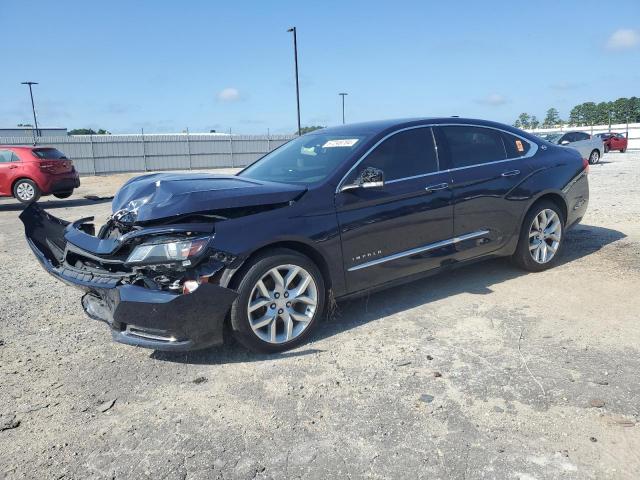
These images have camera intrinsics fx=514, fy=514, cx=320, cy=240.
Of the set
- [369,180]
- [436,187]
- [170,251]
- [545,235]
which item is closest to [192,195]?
[170,251]

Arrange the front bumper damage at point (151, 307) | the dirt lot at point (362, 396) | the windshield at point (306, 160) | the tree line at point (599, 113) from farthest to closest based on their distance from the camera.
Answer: the tree line at point (599, 113) → the windshield at point (306, 160) → the front bumper damage at point (151, 307) → the dirt lot at point (362, 396)

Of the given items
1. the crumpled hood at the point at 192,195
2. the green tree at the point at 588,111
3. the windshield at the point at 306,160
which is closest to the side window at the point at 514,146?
the windshield at the point at 306,160

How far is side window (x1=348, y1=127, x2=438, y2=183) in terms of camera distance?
4.29m

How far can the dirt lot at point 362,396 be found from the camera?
2.51m

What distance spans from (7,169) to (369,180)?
42.4 ft

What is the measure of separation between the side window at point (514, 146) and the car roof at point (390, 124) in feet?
0.40

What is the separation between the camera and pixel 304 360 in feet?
11.8

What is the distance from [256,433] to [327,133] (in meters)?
2.99

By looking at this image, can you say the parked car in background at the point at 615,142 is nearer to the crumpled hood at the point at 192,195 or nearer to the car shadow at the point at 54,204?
the car shadow at the point at 54,204

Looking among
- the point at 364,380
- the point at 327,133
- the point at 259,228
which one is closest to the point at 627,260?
the point at 327,133

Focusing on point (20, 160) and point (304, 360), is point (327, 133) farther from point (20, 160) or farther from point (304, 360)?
point (20, 160)

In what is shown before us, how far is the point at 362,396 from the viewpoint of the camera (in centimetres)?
308

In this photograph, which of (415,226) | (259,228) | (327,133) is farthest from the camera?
(327,133)

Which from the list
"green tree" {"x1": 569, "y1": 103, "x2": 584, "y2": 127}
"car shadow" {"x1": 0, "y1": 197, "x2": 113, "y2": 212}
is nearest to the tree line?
"green tree" {"x1": 569, "y1": 103, "x2": 584, "y2": 127}
